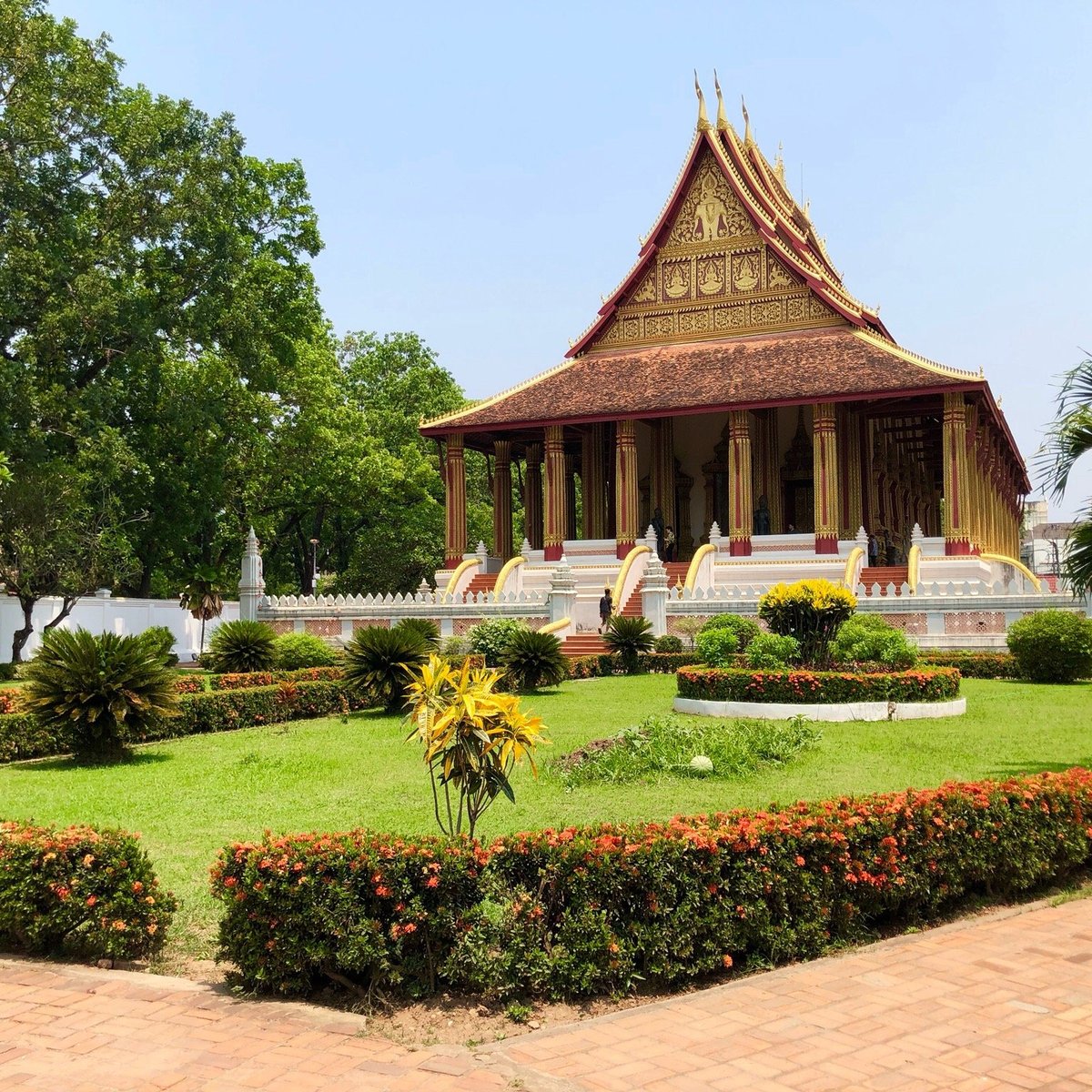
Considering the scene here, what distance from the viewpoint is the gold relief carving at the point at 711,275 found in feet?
113

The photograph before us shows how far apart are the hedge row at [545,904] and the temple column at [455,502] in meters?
27.4

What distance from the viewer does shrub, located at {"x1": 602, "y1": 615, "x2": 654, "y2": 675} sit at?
2181 centimetres

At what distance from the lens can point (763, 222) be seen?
33562 millimetres

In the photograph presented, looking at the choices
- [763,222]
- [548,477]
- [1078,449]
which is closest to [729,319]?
[763,222]

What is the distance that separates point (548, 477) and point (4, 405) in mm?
14349

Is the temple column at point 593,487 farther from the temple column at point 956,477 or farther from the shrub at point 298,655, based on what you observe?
the shrub at point 298,655

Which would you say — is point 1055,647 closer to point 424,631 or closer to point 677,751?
point 424,631

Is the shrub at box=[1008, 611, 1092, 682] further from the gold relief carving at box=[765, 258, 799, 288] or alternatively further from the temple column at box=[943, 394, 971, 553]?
the gold relief carving at box=[765, 258, 799, 288]

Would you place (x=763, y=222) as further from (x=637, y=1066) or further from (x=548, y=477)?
(x=637, y=1066)

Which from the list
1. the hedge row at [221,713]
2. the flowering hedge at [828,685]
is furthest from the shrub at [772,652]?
the hedge row at [221,713]

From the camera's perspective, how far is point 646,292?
3516 cm

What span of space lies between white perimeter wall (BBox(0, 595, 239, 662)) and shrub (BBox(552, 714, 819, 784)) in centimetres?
1647

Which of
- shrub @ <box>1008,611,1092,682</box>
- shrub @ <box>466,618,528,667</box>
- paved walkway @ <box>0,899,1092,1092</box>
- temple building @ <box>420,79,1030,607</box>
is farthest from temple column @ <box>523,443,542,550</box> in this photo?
paved walkway @ <box>0,899,1092,1092</box>

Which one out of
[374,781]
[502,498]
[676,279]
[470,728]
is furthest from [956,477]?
[470,728]
